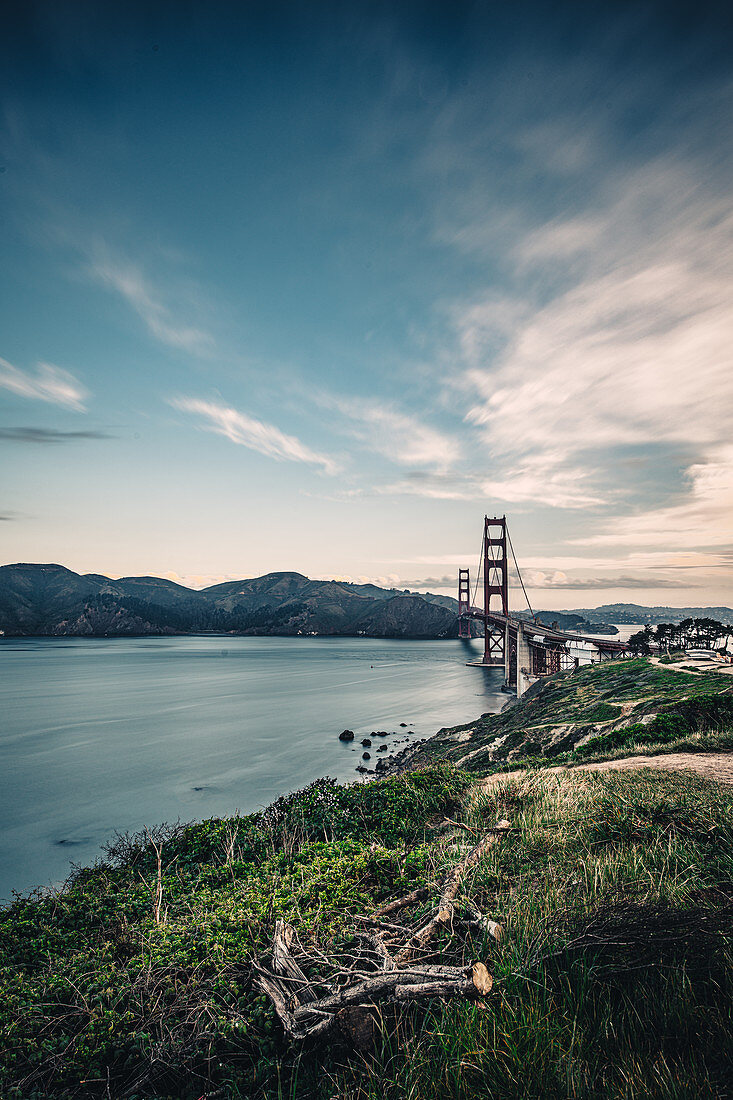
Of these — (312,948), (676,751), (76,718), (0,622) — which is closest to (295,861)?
(312,948)

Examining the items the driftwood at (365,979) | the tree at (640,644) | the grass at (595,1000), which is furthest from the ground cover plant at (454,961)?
the tree at (640,644)

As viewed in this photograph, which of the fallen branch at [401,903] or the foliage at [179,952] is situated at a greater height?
the fallen branch at [401,903]

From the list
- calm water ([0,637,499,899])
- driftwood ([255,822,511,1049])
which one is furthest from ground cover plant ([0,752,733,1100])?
calm water ([0,637,499,899])

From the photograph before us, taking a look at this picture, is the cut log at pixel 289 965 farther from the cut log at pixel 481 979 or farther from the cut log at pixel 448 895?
the cut log at pixel 481 979

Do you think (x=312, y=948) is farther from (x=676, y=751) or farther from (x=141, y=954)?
(x=676, y=751)

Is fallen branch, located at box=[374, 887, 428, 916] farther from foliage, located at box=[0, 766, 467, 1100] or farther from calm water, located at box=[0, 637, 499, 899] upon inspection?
calm water, located at box=[0, 637, 499, 899]

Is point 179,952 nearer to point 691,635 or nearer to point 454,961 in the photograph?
point 454,961
